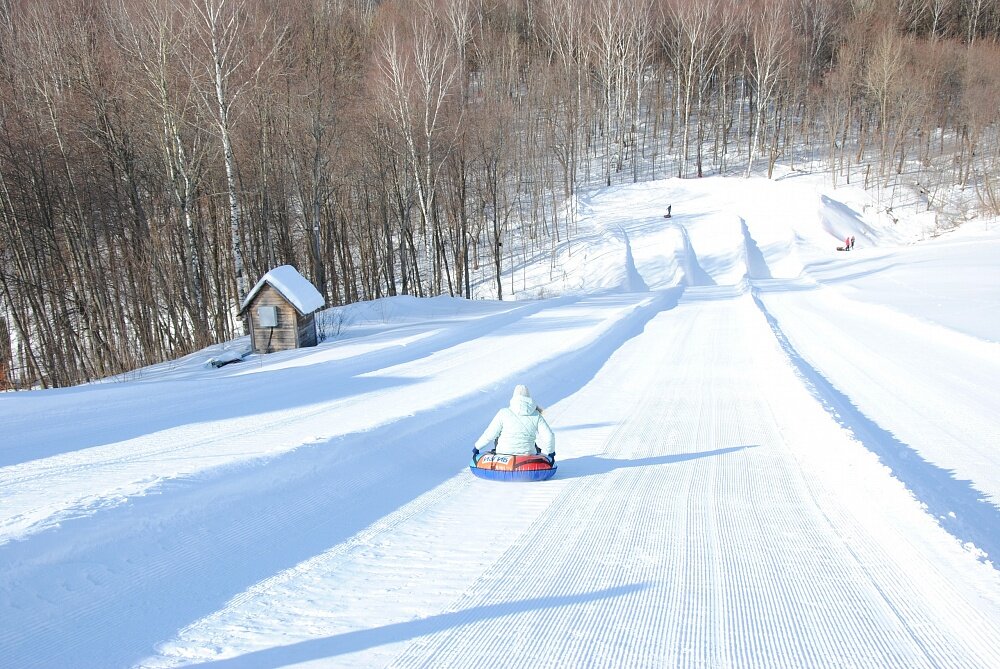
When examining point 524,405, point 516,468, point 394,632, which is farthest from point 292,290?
point 394,632

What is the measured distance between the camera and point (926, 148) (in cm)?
4856

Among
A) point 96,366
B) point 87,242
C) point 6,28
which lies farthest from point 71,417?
point 6,28

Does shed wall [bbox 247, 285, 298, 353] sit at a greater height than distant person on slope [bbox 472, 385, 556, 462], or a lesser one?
greater

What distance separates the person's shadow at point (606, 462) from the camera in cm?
601

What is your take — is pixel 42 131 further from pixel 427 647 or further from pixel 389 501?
pixel 427 647

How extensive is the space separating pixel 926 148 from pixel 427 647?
60725 mm

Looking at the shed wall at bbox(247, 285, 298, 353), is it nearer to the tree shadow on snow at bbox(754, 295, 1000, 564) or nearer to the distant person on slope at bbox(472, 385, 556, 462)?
the distant person on slope at bbox(472, 385, 556, 462)

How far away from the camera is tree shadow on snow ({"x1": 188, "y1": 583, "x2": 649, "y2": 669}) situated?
3062 millimetres

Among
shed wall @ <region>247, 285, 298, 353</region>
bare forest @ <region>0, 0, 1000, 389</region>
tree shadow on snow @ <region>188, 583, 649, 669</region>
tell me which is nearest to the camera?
tree shadow on snow @ <region>188, 583, 649, 669</region>

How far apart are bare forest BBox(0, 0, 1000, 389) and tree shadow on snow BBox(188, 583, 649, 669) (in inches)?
670

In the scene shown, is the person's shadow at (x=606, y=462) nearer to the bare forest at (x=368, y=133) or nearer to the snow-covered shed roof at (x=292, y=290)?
the snow-covered shed roof at (x=292, y=290)

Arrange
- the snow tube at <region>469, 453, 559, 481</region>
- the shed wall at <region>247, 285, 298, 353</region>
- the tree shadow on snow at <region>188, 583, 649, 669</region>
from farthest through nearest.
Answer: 1. the shed wall at <region>247, 285, 298, 353</region>
2. the snow tube at <region>469, 453, 559, 481</region>
3. the tree shadow on snow at <region>188, 583, 649, 669</region>

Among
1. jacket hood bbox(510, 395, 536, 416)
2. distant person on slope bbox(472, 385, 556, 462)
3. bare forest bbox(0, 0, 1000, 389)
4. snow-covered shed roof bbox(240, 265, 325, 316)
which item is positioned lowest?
distant person on slope bbox(472, 385, 556, 462)

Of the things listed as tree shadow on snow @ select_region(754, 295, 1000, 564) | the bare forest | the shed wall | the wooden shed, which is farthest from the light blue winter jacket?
the bare forest
